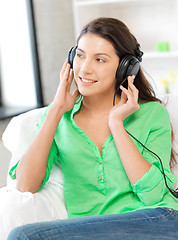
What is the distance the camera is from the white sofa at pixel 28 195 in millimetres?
1445

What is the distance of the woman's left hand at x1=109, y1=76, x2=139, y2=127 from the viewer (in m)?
1.50

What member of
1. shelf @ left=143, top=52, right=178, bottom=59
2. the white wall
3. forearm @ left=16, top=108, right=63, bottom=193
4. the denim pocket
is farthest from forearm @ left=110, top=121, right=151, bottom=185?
shelf @ left=143, top=52, right=178, bottom=59

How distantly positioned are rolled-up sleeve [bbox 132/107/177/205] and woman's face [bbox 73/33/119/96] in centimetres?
23

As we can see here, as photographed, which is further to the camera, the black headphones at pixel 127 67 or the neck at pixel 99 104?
the neck at pixel 99 104

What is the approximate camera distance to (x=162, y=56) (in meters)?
2.79

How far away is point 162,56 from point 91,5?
0.61 m

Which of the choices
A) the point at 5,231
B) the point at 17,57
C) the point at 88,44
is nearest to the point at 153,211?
the point at 5,231

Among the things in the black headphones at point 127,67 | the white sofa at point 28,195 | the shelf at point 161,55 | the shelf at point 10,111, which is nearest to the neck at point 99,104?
the black headphones at point 127,67

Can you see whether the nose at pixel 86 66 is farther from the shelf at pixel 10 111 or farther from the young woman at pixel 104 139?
the shelf at pixel 10 111

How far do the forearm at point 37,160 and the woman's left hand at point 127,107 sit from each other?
20 centimetres

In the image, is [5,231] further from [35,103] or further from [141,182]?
[35,103]

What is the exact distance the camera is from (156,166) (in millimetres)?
1462

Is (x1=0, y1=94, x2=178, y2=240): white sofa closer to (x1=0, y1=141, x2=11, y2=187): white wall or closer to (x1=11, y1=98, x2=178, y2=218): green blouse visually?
(x1=11, y1=98, x2=178, y2=218): green blouse

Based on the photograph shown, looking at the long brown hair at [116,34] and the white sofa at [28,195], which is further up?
the long brown hair at [116,34]
